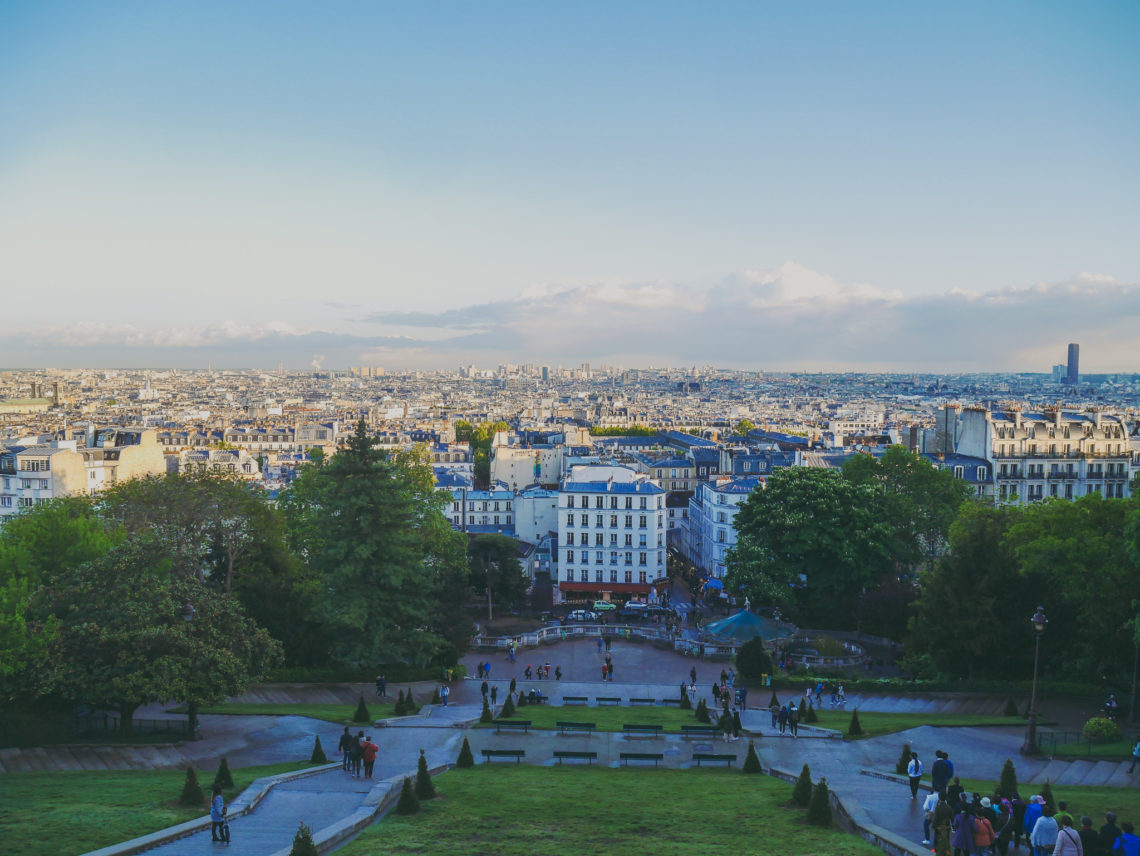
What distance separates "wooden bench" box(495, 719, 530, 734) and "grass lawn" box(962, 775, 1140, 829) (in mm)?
11646

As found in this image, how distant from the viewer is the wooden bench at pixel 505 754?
23438mm

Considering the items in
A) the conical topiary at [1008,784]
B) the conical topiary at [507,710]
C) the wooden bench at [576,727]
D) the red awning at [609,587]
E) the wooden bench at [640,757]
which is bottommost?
the red awning at [609,587]

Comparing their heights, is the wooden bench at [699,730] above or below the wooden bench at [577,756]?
below

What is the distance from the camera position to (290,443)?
15375 cm

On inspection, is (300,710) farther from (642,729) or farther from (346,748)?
(642,729)

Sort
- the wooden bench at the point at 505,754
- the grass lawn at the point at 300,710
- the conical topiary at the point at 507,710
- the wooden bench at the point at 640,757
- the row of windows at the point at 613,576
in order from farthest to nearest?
the row of windows at the point at 613,576 → the grass lawn at the point at 300,710 → the conical topiary at the point at 507,710 → the wooden bench at the point at 640,757 → the wooden bench at the point at 505,754

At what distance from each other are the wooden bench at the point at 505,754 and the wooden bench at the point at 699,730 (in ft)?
16.3

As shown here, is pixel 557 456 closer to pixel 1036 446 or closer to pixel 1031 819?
pixel 1036 446

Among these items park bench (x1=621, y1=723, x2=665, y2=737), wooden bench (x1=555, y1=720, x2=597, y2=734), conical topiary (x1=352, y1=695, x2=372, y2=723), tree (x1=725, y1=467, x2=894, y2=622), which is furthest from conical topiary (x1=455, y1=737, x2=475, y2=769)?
tree (x1=725, y1=467, x2=894, y2=622)

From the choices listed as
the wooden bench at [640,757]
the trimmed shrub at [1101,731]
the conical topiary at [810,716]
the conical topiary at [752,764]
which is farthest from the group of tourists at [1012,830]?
the conical topiary at [810,716]

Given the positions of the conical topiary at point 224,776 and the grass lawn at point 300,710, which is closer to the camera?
the conical topiary at point 224,776

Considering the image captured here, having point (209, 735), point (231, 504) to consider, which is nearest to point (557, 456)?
point (231, 504)

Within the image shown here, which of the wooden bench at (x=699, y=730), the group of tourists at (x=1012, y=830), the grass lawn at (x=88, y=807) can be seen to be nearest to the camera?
the group of tourists at (x=1012, y=830)

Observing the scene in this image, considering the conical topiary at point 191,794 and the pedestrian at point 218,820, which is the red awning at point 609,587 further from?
the pedestrian at point 218,820
